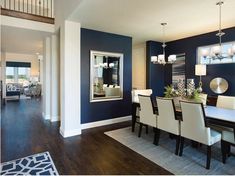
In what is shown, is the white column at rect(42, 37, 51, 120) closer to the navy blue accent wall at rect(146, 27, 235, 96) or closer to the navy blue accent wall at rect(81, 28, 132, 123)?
the navy blue accent wall at rect(81, 28, 132, 123)

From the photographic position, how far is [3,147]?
3.26m

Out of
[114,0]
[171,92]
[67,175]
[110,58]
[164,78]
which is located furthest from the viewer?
[164,78]

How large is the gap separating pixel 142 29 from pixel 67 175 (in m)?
3.88

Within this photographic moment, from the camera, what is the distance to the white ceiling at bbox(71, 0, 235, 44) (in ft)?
9.67

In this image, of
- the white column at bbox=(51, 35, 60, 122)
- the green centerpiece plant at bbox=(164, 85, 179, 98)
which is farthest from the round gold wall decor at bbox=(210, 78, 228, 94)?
the white column at bbox=(51, 35, 60, 122)

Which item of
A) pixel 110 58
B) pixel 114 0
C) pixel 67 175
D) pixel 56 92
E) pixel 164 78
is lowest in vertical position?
pixel 67 175

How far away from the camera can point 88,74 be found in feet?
14.8

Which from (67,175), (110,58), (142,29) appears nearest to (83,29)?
(110,58)

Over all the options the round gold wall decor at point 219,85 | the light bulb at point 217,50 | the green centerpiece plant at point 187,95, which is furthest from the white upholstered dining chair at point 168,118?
the round gold wall decor at point 219,85

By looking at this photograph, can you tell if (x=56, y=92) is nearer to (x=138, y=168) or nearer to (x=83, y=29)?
(x=83, y=29)

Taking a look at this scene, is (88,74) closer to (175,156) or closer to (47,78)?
(47,78)

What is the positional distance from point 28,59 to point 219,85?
12295mm

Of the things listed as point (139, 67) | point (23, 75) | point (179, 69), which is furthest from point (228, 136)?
point (23, 75)

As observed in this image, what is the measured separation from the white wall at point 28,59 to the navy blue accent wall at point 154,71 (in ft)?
31.9
